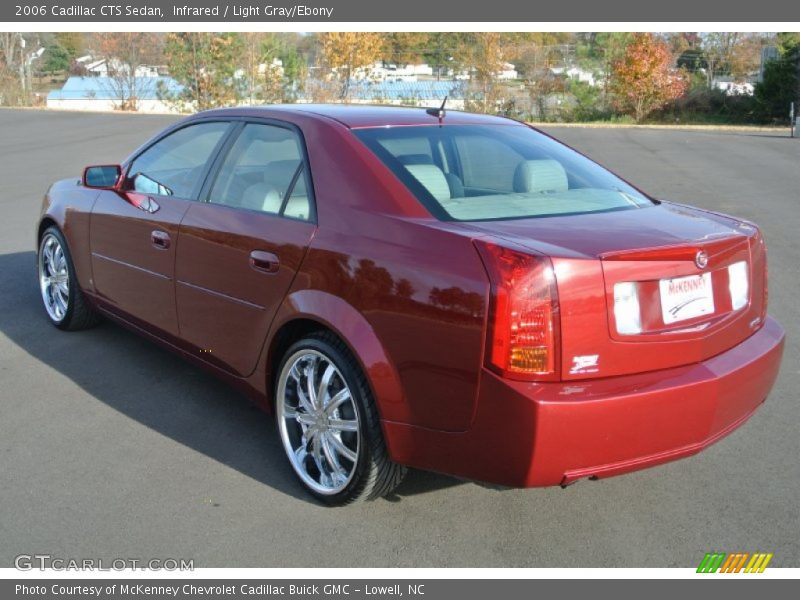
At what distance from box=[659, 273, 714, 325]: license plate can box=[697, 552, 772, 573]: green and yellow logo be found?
94cm

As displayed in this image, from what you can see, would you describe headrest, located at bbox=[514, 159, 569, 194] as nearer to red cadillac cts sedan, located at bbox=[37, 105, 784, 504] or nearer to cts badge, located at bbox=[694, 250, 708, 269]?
red cadillac cts sedan, located at bbox=[37, 105, 784, 504]

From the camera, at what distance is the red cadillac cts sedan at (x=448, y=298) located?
304 centimetres

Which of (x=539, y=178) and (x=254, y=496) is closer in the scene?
(x=254, y=496)

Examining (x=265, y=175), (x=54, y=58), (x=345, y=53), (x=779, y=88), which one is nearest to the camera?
(x=265, y=175)

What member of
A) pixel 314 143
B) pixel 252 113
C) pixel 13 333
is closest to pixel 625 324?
pixel 314 143

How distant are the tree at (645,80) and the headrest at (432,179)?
39723 millimetres

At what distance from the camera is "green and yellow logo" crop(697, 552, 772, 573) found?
3.33m

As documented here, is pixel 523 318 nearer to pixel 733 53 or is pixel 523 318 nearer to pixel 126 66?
pixel 126 66

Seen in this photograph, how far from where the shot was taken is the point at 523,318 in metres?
3.00

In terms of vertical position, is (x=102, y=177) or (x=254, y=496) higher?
(x=102, y=177)

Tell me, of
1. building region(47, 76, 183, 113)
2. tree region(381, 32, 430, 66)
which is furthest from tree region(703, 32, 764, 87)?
building region(47, 76, 183, 113)

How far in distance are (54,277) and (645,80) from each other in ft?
129

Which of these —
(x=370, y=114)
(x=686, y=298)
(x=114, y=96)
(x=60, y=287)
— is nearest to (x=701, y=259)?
(x=686, y=298)

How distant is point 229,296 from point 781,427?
2932 millimetres
